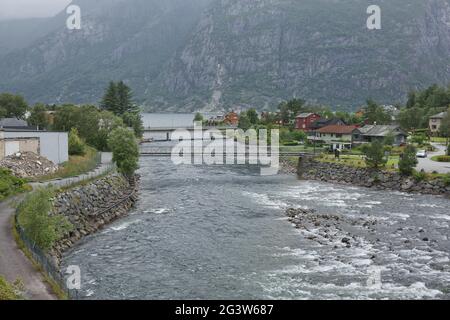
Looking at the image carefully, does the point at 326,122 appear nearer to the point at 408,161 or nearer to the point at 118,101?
the point at 408,161

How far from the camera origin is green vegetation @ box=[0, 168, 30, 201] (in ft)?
156

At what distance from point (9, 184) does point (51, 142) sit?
56.7 feet

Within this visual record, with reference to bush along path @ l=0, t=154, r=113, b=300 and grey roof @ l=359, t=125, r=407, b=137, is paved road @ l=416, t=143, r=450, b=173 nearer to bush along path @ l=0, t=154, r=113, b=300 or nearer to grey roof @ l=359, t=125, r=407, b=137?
grey roof @ l=359, t=125, r=407, b=137

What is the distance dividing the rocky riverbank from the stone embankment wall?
1418 inches

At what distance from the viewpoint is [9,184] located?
160 ft

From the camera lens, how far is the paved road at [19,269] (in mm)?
25078

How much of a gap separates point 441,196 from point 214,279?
146ft

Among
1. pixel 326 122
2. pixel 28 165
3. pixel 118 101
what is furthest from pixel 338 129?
pixel 118 101

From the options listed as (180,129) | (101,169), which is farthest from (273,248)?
(180,129)

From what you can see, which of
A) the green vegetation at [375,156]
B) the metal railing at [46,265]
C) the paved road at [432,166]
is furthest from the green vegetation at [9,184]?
the paved road at [432,166]

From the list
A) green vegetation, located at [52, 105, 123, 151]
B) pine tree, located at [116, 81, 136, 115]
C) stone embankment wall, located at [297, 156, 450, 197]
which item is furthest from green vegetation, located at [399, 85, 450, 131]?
pine tree, located at [116, 81, 136, 115]

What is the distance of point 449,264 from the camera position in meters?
36.5

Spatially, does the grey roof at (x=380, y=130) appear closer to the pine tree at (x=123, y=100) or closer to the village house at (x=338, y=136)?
the village house at (x=338, y=136)

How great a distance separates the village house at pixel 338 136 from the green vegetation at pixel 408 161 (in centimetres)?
3596
